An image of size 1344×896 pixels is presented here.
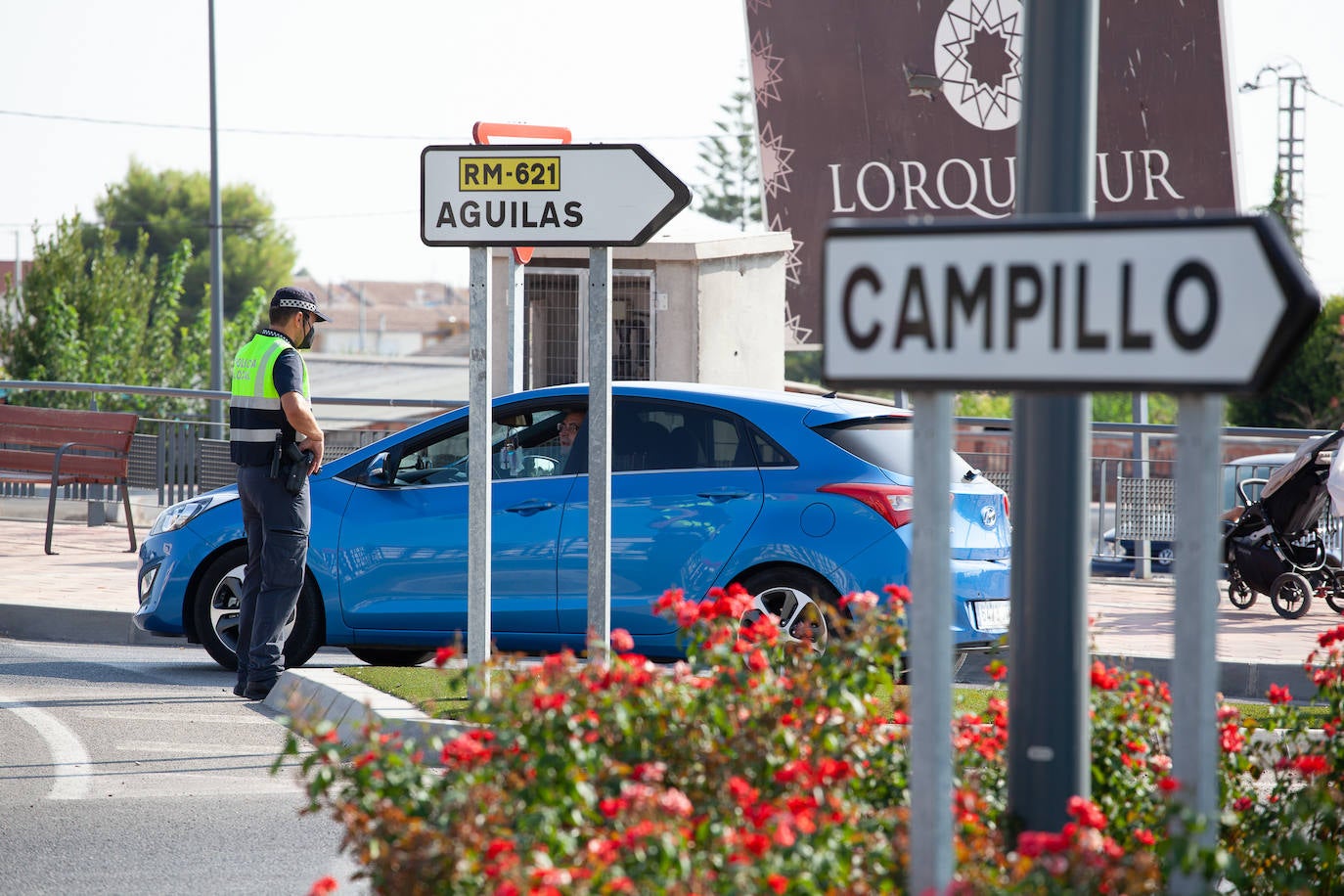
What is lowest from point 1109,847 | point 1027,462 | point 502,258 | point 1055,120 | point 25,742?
point 25,742

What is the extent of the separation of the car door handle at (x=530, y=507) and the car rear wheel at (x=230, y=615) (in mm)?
1164

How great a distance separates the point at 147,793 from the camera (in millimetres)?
5816

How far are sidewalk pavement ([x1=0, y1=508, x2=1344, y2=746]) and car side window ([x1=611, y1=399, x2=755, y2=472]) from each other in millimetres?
1849

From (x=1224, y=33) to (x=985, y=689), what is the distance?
58.6 feet

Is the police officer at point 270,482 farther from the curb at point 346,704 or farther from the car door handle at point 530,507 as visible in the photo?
the car door handle at point 530,507

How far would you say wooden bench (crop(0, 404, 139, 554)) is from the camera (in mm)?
13758

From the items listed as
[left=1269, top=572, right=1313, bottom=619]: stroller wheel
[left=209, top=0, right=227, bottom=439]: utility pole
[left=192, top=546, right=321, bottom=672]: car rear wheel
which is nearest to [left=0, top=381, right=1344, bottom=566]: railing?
[left=1269, top=572, right=1313, bottom=619]: stroller wheel

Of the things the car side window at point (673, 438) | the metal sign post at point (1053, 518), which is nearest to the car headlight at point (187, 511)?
the car side window at point (673, 438)

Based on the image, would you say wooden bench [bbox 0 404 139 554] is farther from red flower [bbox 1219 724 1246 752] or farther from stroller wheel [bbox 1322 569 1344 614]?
red flower [bbox 1219 724 1246 752]

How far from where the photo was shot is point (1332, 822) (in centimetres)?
371

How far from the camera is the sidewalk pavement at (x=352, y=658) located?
7.34m

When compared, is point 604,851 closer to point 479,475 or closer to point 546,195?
point 479,475

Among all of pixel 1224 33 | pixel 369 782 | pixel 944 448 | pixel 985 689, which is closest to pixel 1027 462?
pixel 944 448

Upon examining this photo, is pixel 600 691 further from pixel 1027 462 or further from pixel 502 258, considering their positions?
pixel 502 258
